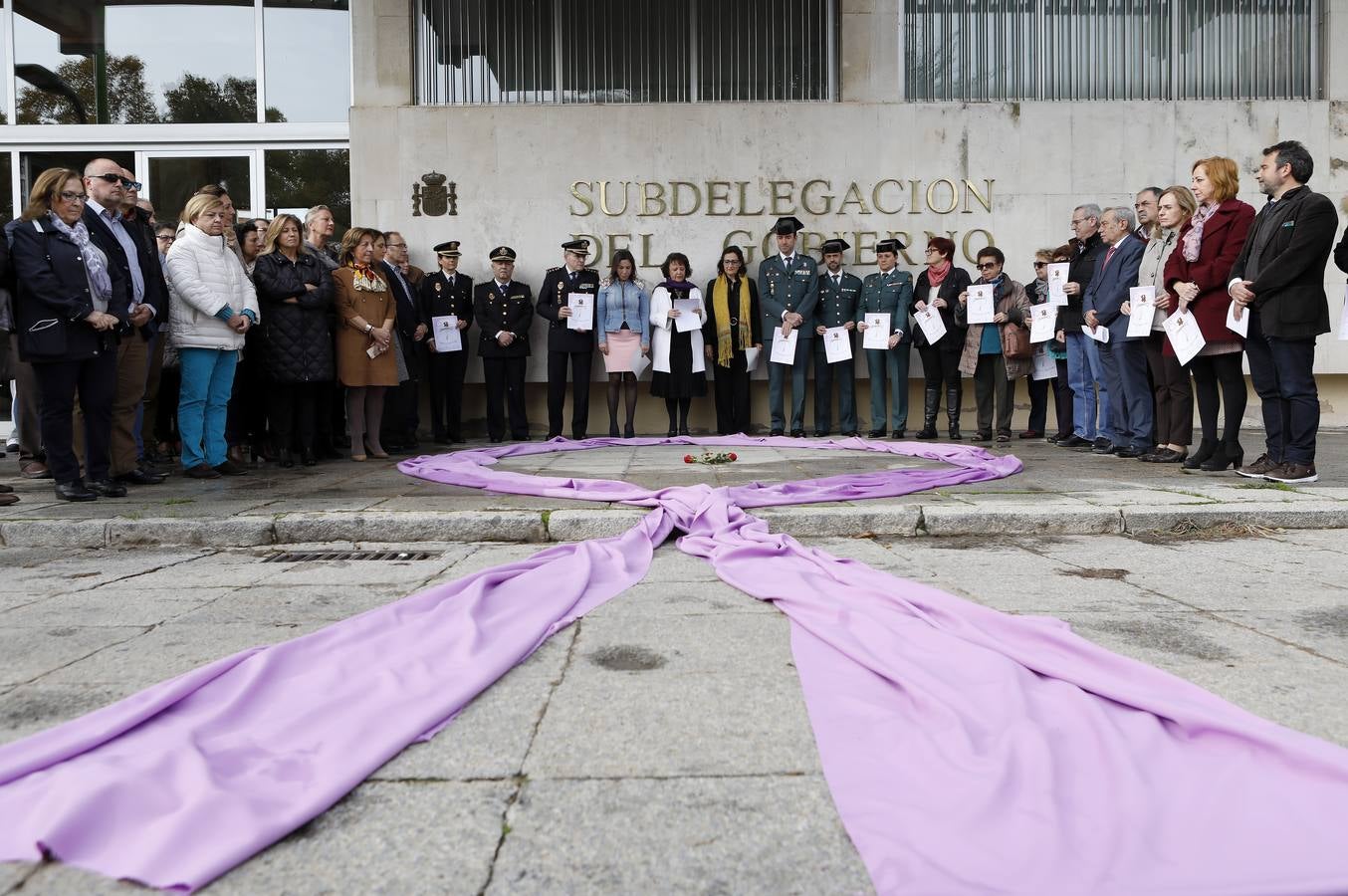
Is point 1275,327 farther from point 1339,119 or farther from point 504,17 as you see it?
point 504,17

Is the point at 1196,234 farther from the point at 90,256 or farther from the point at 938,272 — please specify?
the point at 90,256

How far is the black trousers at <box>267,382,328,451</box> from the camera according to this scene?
8164mm

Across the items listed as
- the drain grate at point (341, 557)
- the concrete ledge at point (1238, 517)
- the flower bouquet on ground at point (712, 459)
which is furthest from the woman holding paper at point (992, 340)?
the drain grate at point (341, 557)

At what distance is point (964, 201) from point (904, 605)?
9.47m

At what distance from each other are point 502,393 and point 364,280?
2.83 metres

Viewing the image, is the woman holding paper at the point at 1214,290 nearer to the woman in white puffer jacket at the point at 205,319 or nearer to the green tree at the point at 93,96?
the woman in white puffer jacket at the point at 205,319

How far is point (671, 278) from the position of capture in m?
11.2

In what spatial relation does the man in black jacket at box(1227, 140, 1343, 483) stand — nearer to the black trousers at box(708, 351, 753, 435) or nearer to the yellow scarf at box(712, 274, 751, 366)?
the yellow scarf at box(712, 274, 751, 366)

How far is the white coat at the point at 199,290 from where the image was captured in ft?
23.6

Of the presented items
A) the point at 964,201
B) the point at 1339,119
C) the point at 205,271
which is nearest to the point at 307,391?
the point at 205,271

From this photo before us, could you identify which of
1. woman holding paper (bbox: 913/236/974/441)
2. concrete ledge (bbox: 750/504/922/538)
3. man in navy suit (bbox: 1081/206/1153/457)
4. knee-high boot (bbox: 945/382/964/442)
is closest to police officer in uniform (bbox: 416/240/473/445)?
woman holding paper (bbox: 913/236/974/441)

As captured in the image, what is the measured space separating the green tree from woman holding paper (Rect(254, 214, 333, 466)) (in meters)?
5.40

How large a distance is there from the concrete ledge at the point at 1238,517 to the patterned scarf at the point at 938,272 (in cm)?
545

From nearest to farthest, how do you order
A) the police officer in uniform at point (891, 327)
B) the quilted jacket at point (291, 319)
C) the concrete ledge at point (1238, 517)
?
the concrete ledge at point (1238, 517)
the quilted jacket at point (291, 319)
the police officer in uniform at point (891, 327)
